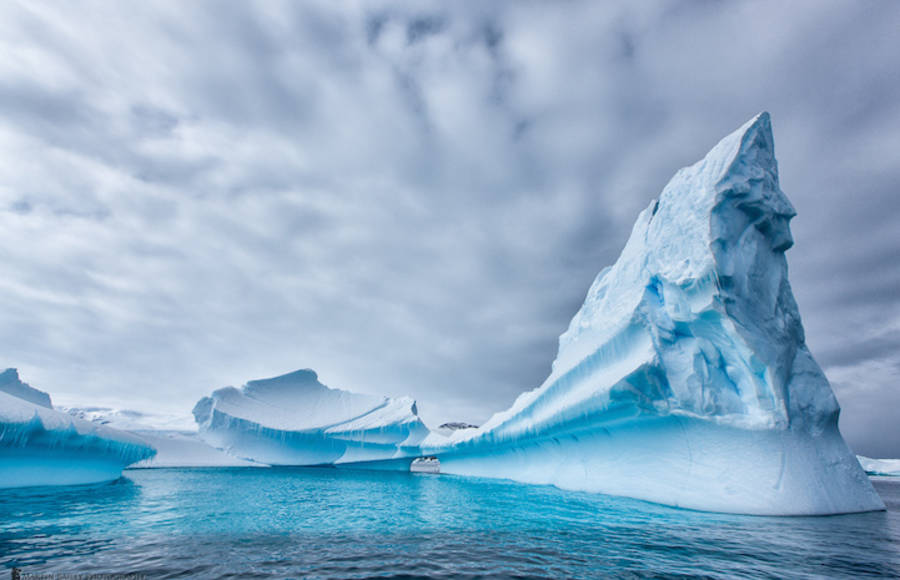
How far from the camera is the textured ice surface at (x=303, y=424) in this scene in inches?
926

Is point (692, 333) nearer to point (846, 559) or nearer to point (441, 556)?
point (846, 559)

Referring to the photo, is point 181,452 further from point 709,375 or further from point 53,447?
point 709,375

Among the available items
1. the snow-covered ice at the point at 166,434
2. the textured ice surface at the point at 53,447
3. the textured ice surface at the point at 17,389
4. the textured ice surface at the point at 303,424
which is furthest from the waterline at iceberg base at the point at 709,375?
the snow-covered ice at the point at 166,434

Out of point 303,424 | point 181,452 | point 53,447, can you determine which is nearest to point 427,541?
point 53,447

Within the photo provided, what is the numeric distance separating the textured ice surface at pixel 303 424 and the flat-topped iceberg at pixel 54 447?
918cm

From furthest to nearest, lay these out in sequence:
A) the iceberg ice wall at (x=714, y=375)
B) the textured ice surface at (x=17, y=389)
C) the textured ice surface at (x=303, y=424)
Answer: the textured ice surface at (x=303, y=424)
the textured ice surface at (x=17, y=389)
the iceberg ice wall at (x=714, y=375)

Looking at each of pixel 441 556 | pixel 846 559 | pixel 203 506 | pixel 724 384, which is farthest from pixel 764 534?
pixel 203 506

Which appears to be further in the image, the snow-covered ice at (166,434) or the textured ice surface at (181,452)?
the snow-covered ice at (166,434)

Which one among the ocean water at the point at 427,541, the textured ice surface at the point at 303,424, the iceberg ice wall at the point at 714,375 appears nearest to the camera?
the ocean water at the point at 427,541

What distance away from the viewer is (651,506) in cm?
877

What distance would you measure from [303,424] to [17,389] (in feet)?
41.5

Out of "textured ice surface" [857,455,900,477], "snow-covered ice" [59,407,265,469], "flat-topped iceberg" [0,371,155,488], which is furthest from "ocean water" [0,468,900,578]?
"textured ice surface" [857,455,900,477]

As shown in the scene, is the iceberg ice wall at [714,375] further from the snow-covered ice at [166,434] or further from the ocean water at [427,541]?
the snow-covered ice at [166,434]

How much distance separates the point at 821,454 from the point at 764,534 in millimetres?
3403
